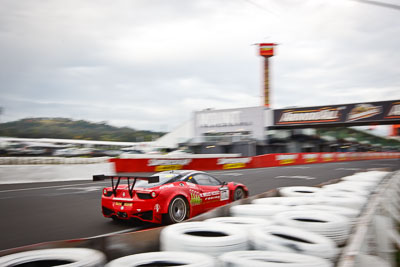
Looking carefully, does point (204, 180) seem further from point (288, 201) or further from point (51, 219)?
point (51, 219)

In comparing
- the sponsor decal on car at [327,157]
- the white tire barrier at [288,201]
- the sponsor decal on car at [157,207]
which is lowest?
the sponsor decal on car at [327,157]

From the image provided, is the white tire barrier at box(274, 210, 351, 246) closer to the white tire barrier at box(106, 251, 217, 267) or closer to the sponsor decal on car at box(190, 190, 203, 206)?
the white tire barrier at box(106, 251, 217, 267)

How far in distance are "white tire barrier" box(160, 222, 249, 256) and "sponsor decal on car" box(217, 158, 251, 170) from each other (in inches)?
821

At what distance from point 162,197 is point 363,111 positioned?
121ft

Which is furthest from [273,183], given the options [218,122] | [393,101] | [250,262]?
[218,122]

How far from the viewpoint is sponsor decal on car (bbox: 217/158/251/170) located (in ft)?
81.9

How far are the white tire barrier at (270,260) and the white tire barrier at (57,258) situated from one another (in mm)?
1016

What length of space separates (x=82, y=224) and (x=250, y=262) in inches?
204

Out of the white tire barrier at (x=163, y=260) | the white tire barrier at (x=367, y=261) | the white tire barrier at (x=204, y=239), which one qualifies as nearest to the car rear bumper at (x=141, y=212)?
the white tire barrier at (x=204, y=239)

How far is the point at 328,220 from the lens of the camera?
13.5ft

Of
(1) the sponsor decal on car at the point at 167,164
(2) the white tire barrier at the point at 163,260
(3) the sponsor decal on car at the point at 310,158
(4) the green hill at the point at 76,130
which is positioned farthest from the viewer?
(4) the green hill at the point at 76,130

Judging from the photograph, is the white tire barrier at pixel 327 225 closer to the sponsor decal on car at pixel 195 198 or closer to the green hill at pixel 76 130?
the sponsor decal on car at pixel 195 198

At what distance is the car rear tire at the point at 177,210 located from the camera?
649 cm

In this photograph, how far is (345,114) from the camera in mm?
38844
